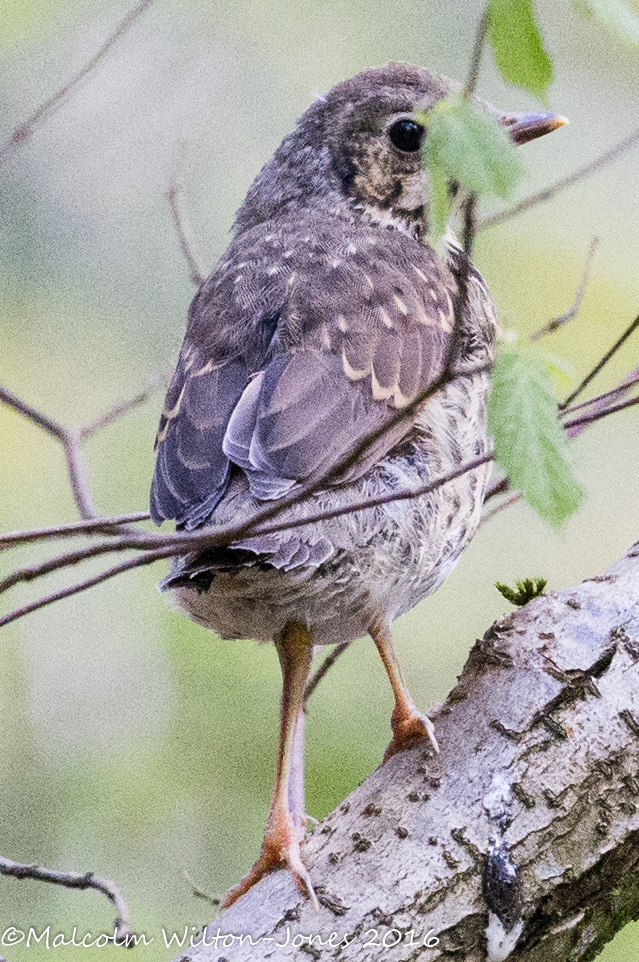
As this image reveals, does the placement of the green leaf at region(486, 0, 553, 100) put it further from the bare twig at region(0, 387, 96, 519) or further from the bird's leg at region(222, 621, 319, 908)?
the bird's leg at region(222, 621, 319, 908)

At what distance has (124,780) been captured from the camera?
4.96m

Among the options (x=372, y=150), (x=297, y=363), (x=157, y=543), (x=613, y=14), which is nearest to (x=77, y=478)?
(x=297, y=363)

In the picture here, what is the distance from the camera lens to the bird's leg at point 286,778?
2312 millimetres

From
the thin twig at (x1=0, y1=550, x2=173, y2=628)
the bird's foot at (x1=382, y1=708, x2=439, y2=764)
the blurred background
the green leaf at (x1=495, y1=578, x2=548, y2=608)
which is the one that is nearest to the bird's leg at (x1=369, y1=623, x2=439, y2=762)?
the bird's foot at (x1=382, y1=708, x2=439, y2=764)

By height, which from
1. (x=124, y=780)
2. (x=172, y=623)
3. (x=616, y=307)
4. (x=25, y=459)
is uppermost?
(x=616, y=307)

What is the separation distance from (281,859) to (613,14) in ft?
5.40

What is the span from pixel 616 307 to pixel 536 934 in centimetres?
352

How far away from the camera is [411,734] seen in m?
2.42

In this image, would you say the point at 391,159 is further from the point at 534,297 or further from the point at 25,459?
the point at 25,459

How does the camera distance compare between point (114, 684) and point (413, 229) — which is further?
point (114, 684)

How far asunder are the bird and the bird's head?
0.29ft

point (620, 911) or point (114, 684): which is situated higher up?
point (620, 911)

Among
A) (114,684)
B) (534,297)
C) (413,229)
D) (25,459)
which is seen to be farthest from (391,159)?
(114,684)

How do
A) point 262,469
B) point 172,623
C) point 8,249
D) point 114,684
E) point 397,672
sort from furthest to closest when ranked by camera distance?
point 8,249 < point 114,684 < point 172,623 < point 397,672 < point 262,469
